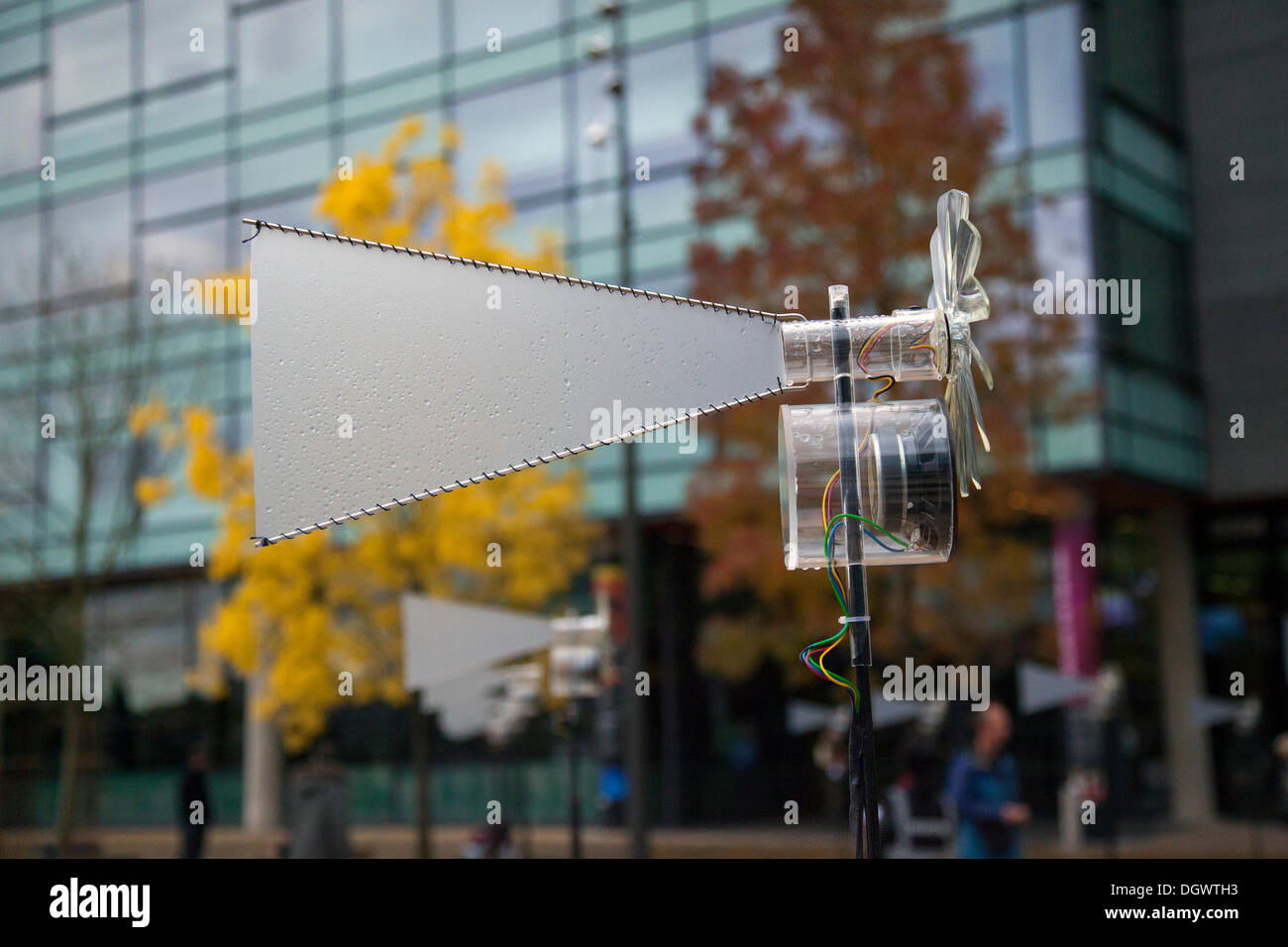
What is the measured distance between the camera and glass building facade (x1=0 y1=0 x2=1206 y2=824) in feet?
58.9

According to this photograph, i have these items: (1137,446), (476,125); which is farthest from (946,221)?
(476,125)

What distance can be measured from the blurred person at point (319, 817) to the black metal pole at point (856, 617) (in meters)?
6.64

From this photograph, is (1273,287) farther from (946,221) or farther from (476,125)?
(946,221)

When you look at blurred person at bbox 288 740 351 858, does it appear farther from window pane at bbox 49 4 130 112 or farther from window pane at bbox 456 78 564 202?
window pane at bbox 49 4 130 112

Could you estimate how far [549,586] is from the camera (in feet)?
52.0

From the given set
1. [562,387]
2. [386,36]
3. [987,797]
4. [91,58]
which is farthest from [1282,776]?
[91,58]

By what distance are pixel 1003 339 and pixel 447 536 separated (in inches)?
265

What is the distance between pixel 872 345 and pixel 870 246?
11.5m

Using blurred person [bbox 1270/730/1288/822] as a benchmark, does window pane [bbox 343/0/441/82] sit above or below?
above

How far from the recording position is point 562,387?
3008 millimetres

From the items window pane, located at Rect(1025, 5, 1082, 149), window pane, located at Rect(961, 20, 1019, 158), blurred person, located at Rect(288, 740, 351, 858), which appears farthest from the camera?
window pane, located at Rect(1025, 5, 1082, 149)

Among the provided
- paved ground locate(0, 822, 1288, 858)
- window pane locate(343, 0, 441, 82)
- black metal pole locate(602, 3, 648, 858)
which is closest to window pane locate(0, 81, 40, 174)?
window pane locate(343, 0, 441, 82)

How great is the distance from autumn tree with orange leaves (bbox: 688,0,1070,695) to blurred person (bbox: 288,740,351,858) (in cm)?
672

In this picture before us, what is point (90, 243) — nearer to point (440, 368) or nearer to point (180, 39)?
point (180, 39)
